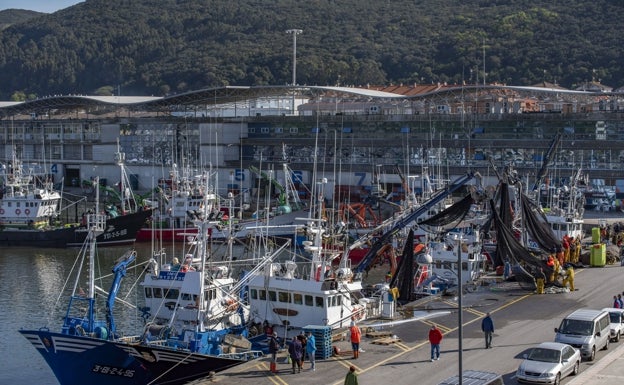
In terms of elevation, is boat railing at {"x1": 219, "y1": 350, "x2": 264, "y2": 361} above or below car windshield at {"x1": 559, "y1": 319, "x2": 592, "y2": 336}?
below

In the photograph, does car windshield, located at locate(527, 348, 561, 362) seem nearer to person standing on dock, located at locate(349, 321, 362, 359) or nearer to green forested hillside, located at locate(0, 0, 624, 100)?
person standing on dock, located at locate(349, 321, 362, 359)

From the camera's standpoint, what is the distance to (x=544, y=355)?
23.3 m

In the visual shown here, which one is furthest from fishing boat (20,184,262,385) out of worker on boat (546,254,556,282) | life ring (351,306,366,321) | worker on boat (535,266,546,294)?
worker on boat (546,254,556,282)

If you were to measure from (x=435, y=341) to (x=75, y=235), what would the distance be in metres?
39.8

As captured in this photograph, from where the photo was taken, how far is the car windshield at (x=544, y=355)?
75.9ft

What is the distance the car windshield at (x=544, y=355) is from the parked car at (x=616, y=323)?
15.5 feet

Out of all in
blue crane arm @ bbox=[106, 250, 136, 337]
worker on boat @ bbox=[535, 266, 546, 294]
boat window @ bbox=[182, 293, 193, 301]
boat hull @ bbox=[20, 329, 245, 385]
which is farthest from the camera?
worker on boat @ bbox=[535, 266, 546, 294]

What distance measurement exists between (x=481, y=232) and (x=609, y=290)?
30.9ft

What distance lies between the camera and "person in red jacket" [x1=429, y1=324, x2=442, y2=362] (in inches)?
969

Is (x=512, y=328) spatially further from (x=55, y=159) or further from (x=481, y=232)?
(x=55, y=159)

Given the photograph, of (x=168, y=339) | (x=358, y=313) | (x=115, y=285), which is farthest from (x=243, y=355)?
(x=115, y=285)

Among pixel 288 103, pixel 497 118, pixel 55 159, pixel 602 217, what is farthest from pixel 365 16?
pixel 602 217

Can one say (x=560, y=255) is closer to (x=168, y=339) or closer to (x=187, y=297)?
(x=187, y=297)

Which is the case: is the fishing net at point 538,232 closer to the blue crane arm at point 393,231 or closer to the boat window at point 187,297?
the blue crane arm at point 393,231
